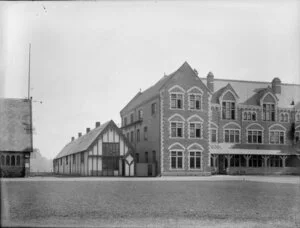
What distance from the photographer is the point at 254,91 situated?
151 ft

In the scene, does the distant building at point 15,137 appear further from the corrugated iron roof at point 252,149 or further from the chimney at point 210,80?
the chimney at point 210,80

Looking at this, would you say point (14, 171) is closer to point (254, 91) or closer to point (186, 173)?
point (186, 173)

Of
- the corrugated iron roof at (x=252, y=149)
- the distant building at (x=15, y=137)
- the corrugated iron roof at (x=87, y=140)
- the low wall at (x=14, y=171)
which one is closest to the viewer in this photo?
the low wall at (x=14, y=171)

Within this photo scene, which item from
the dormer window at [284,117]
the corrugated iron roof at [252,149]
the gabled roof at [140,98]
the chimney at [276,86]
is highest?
the chimney at [276,86]

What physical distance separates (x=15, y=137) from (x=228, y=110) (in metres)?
21.8

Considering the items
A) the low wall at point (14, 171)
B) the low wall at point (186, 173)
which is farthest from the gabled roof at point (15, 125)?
the low wall at point (186, 173)

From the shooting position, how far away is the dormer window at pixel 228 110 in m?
43.6

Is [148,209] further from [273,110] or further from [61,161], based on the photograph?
[61,161]

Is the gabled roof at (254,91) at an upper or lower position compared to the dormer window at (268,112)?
upper

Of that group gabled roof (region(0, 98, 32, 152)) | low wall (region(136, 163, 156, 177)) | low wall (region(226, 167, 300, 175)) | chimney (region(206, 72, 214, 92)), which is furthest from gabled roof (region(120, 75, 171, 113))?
gabled roof (region(0, 98, 32, 152))

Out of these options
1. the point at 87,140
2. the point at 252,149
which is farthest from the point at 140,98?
the point at 252,149

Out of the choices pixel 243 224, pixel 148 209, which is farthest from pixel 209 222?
pixel 148 209

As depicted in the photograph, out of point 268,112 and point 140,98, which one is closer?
point 268,112

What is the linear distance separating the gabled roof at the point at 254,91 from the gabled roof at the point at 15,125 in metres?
19.3
